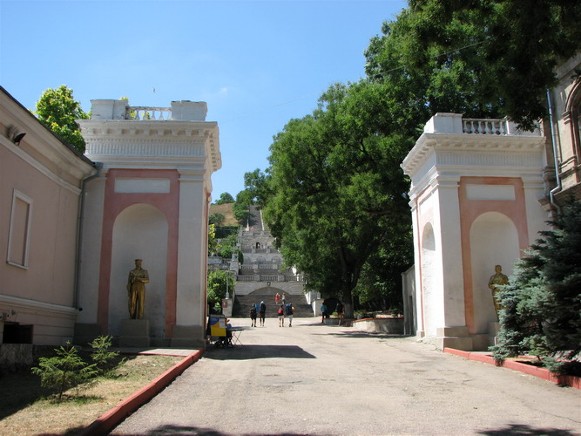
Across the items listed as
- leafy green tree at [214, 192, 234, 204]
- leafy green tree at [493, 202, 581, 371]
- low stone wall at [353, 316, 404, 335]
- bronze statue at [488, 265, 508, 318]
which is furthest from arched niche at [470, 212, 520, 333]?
leafy green tree at [214, 192, 234, 204]

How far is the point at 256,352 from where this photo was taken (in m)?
16.9

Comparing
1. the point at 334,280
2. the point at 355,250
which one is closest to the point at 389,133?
the point at 355,250

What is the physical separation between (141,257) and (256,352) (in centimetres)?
519

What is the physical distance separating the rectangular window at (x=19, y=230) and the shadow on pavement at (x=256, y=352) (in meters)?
5.54

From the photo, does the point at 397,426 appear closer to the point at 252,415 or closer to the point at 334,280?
the point at 252,415

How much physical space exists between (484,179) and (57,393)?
15772mm

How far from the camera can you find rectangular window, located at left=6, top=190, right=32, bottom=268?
13.4 meters

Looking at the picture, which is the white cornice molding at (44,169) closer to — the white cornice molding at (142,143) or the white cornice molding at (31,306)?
the white cornice molding at (142,143)

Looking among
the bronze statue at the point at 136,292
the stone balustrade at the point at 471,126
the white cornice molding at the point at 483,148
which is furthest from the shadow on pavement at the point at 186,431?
the stone balustrade at the point at 471,126

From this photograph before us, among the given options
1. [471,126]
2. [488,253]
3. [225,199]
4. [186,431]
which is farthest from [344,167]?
[225,199]

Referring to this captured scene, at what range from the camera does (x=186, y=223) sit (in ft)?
59.0

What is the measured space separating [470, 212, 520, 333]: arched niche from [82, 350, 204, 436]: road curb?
1122cm

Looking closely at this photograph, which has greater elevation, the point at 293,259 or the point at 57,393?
the point at 293,259

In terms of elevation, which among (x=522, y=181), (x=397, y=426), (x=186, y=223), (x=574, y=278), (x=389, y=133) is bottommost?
(x=397, y=426)
